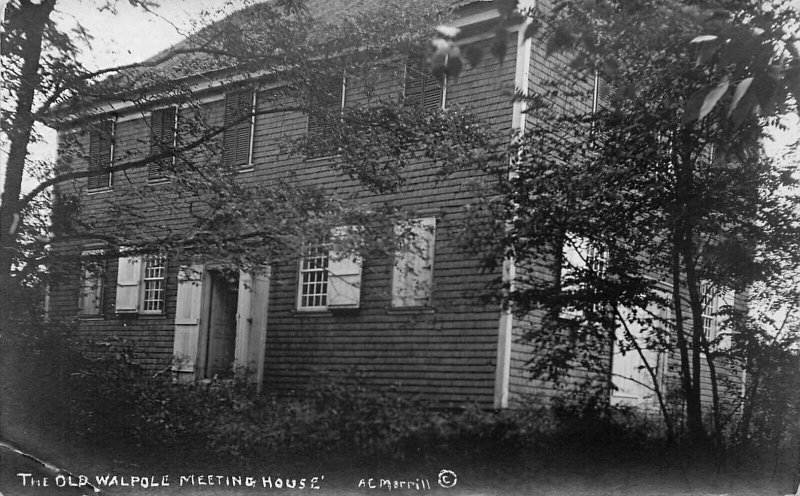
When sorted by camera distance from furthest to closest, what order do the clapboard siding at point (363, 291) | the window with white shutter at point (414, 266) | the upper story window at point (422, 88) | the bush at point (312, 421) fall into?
1. the upper story window at point (422, 88)
2. the window with white shutter at point (414, 266)
3. the clapboard siding at point (363, 291)
4. the bush at point (312, 421)

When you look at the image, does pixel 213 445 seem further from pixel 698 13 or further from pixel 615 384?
pixel 698 13

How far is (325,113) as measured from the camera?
8.05 metres

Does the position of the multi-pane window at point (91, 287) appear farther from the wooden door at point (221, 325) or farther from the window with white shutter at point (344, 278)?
the window with white shutter at point (344, 278)

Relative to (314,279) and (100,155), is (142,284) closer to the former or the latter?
(100,155)

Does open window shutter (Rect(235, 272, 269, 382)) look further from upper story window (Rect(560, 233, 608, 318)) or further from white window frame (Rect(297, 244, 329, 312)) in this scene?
upper story window (Rect(560, 233, 608, 318))

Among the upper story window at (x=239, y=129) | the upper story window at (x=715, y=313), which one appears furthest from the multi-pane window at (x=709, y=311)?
the upper story window at (x=239, y=129)

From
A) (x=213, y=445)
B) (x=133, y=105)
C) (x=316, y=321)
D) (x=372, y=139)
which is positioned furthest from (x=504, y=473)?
(x=133, y=105)

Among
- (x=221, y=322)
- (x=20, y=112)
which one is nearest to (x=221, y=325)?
(x=221, y=322)

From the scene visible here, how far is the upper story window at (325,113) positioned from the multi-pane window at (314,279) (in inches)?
41.5

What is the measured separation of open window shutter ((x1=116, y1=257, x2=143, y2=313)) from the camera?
7.70 metres

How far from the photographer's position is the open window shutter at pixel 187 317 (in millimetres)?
7441

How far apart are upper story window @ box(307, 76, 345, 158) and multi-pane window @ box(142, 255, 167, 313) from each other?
1728 mm

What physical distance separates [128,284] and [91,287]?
1.09ft
